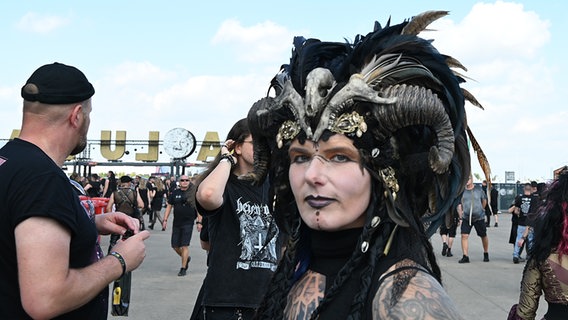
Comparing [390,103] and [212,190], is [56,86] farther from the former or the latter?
[390,103]

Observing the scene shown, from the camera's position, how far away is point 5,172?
2.71m

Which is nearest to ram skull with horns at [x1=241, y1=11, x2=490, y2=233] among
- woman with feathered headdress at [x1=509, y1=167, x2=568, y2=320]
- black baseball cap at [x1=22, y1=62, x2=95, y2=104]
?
black baseball cap at [x1=22, y1=62, x2=95, y2=104]

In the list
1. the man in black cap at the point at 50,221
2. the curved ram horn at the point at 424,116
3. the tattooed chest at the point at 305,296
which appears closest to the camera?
Result: the curved ram horn at the point at 424,116

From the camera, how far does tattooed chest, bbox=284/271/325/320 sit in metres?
2.16

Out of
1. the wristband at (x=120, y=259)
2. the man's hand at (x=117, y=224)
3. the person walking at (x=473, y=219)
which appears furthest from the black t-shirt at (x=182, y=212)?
the wristband at (x=120, y=259)

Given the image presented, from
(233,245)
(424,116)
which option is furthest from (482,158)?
(233,245)

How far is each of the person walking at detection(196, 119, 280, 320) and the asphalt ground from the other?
152 inches

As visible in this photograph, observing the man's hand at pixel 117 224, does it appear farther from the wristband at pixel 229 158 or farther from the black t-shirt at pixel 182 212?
the black t-shirt at pixel 182 212

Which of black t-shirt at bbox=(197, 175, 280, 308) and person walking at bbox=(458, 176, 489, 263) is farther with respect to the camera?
person walking at bbox=(458, 176, 489, 263)

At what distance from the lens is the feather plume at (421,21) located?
89.5 inches

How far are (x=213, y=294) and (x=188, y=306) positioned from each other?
180 inches

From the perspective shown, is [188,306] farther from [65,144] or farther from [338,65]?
[338,65]

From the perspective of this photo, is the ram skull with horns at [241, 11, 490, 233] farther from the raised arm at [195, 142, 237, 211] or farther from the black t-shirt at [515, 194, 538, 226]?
the black t-shirt at [515, 194, 538, 226]

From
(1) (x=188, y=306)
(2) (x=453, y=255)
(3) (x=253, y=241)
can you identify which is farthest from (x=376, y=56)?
(2) (x=453, y=255)
